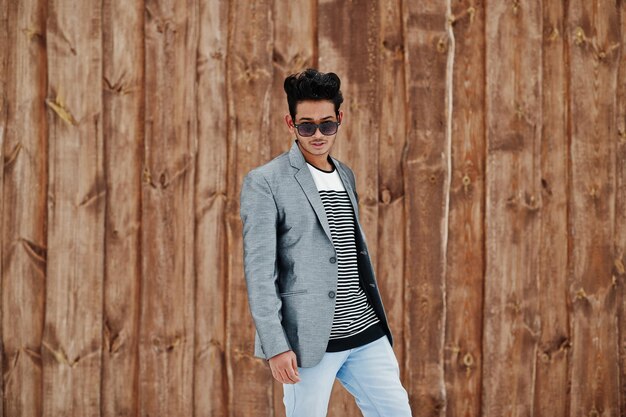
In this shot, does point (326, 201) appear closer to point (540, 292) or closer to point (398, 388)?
point (398, 388)

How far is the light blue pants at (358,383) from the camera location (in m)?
2.11

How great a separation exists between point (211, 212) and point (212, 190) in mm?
117

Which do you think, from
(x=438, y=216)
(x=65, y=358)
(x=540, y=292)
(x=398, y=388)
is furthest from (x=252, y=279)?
(x=540, y=292)

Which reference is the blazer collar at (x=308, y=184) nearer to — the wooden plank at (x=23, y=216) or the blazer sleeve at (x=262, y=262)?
the blazer sleeve at (x=262, y=262)

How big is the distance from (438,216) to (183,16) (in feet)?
5.70

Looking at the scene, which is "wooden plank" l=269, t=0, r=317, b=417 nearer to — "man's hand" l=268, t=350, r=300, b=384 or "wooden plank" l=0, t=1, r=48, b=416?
"wooden plank" l=0, t=1, r=48, b=416

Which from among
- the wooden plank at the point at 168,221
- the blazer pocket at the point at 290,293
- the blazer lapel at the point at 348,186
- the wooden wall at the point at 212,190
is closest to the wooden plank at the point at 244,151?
the wooden wall at the point at 212,190

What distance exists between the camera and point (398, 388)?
88.6 inches

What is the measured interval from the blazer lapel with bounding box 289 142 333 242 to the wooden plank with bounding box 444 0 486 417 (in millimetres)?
1359

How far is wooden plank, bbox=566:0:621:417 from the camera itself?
3.39 meters

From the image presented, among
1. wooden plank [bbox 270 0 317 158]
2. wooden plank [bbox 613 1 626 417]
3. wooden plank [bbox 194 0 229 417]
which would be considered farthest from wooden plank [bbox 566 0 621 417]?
wooden plank [bbox 194 0 229 417]

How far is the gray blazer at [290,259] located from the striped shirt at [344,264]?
0.22 feet

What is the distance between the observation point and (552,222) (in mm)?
3375

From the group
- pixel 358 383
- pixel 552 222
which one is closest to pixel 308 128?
pixel 358 383
